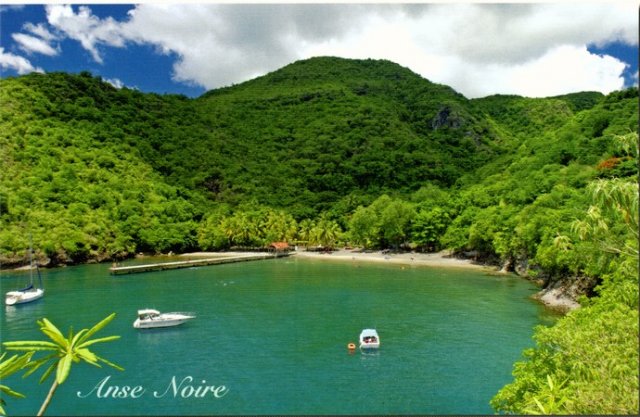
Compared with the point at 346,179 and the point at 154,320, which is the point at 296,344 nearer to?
the point at 154,320

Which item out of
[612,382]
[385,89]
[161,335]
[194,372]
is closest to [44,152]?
[161,335]

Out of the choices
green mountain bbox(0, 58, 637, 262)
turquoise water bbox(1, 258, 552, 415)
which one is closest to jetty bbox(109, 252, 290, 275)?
turquoise water bbox(1, 258, 552, 415)

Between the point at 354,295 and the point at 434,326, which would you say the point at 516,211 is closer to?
the point at 354,295

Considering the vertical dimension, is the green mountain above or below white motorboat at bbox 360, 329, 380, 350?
above

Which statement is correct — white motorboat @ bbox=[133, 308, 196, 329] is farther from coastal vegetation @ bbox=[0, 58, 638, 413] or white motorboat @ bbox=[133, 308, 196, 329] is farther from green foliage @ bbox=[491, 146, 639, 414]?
green foliage @ bbox=[491, 146, 639, 414]

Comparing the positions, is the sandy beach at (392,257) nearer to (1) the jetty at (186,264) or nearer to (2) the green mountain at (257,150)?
(2) the green mountain at (257,150)

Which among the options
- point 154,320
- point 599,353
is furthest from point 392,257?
point 599,353
